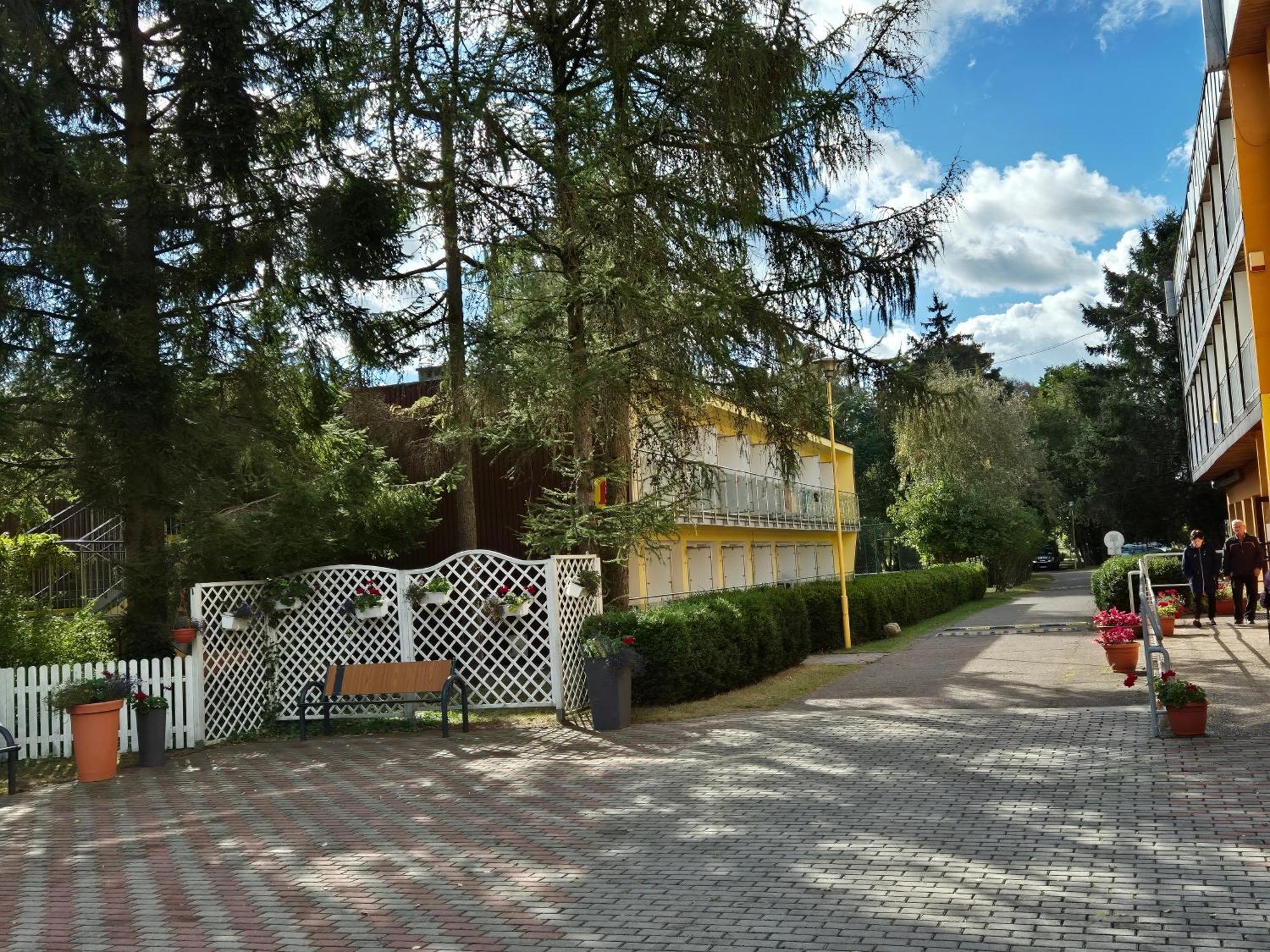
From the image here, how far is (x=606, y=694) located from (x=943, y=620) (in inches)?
809

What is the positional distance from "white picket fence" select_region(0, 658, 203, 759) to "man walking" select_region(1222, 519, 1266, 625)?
1563 centimetres

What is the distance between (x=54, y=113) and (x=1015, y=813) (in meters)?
12.8

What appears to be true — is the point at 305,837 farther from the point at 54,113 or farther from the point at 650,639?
the point at 54,113

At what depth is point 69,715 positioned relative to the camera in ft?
36.0

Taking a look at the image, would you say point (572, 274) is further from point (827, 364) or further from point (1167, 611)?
point (1167, 611)

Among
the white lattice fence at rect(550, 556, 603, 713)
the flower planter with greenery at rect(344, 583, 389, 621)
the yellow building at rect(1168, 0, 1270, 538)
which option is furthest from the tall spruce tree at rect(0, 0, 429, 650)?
the yellow building at rect(1168, 0, 1270, 538)

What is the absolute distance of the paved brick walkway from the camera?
16.7ft

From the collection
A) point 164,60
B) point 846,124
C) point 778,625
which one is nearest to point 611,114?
point 846,124

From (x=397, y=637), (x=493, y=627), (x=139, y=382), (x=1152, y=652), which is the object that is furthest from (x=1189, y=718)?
(x=139, y=382)

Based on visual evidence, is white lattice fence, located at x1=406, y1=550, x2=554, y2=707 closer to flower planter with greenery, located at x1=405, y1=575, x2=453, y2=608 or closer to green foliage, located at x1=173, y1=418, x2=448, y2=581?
flower planter with greenery, located at x1=405, y1=575, x2=453, y2=608

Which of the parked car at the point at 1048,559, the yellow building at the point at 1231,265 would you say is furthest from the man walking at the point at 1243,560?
the parked car at the point at 1048,559

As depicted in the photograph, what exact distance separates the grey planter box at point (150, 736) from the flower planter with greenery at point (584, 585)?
4.49 meters

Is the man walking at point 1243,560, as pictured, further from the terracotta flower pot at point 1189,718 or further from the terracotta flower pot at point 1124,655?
the terracotta flower pot at point 1189,718

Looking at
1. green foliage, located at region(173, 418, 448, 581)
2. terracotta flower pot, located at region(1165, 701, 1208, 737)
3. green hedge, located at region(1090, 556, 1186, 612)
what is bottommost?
terracotta flower pot, located at region(1165, 701, 1208, 737)
